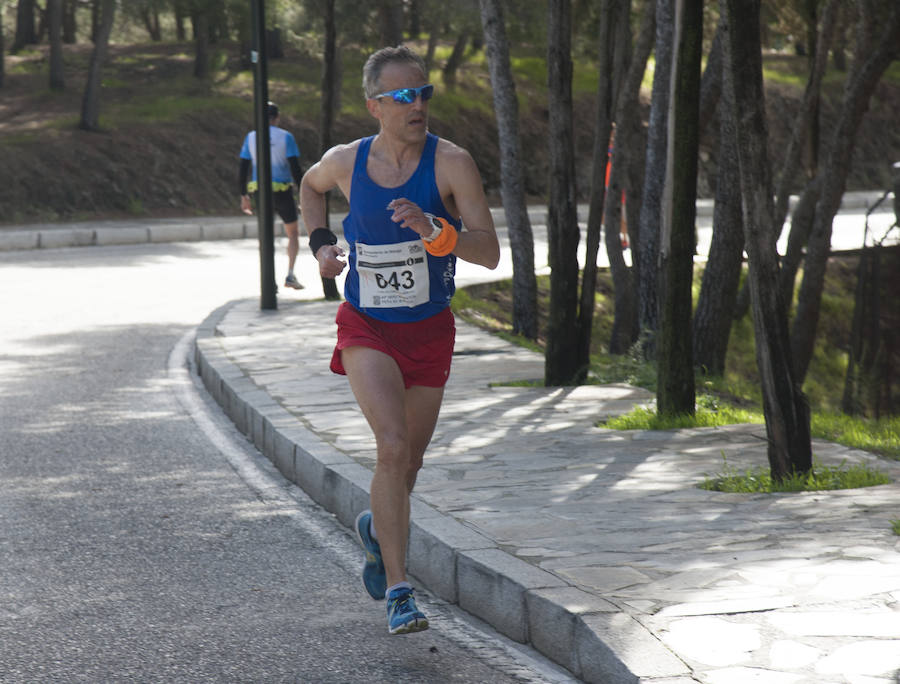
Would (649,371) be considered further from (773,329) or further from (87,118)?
(87,118)

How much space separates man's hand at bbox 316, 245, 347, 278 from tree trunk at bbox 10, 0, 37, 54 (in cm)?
3770

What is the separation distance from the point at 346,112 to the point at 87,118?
720 centimetres

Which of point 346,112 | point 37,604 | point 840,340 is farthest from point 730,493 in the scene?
point 346,112

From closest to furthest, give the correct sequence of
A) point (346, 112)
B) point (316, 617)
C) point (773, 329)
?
point (316, 617)
point (773, 329)
point (346, 112)

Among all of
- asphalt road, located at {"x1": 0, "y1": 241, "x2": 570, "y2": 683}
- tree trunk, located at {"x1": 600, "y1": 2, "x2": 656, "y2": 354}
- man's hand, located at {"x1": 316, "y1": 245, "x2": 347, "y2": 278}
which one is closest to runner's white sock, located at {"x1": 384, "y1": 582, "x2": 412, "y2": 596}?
asphalt road, located at {"x1": 0, "y1": 241, "x2": 570, "y2": 683}

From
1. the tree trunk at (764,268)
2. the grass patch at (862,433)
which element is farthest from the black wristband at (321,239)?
the grass patch at (862,433)

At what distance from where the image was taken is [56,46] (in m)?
31.8

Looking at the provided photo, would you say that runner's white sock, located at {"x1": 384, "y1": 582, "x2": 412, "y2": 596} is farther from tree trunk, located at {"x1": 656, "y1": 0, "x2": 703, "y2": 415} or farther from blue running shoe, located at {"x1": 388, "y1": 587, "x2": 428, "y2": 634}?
tree trunk, located at {"x1": 656, "y1": 0, "x2": 703, "y2": 415}

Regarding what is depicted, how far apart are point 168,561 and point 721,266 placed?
7.02 m

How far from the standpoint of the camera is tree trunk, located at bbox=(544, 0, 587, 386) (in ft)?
31.7

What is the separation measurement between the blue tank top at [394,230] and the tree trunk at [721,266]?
6777 mm

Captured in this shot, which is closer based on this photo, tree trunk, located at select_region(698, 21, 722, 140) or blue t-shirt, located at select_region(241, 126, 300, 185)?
tree trunk, located at select_region(698, 21, 722, 140)

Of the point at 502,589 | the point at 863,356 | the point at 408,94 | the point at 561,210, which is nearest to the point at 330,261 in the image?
the point at 408,94

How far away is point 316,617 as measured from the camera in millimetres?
4852
